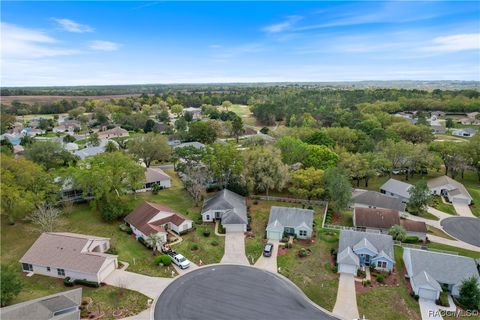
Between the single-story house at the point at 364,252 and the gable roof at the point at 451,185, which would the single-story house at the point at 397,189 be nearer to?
the gable roof at the point at 451,185

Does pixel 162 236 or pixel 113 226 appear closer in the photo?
pixel 162 236

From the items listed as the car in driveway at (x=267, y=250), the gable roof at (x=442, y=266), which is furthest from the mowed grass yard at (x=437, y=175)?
Result: the car in driveway at (x=267, y=250)

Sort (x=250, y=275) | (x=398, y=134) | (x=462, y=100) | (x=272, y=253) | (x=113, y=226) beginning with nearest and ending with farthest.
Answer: (x=250, y=275) → (x=272, y=253) → (x=113, y=226) → (x=398, y=134) → (x=462, y=100)

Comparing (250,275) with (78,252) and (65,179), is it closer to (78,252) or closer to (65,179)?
(78,252)

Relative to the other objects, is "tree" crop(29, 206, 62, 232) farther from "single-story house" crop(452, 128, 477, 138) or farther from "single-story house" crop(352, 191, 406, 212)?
"single-story house" crop(452, 128, 477, 138)

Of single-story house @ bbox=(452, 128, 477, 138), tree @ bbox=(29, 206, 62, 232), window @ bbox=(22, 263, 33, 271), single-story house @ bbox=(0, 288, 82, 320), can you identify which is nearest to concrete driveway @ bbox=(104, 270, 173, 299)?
single-story house @ bbox=(0, 288, 82, 320)

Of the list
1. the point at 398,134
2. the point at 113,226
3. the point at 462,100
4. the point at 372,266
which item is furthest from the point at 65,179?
the point at 462,100

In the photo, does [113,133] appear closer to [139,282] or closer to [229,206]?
[229,206]
